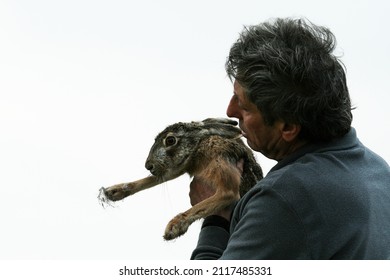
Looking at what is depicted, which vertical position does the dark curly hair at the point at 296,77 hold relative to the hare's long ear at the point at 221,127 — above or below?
above

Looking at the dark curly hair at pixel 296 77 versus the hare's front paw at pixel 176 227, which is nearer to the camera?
the dark curly hair at pixel 296 77

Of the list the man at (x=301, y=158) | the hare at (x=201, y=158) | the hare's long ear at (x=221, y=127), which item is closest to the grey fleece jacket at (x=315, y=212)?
the man at (x=301, y=158)

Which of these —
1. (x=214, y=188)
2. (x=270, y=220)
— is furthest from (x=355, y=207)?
(x=214, y=188)

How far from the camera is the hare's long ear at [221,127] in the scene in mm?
3373

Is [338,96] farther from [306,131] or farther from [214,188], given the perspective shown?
[214,188]

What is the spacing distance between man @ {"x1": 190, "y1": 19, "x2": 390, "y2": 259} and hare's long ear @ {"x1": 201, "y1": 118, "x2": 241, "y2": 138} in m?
0.53

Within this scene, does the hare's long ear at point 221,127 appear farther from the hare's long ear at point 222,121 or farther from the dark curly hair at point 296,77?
the dark curly hair at point 296,77

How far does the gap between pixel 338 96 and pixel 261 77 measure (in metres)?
0.32

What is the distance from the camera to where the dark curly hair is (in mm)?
2660

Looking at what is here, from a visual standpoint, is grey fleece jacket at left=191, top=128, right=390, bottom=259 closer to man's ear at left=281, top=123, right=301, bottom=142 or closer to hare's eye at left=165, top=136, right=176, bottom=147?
man's ear at left=281, top=123, right=301, bottom=142

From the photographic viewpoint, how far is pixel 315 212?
8.21ft

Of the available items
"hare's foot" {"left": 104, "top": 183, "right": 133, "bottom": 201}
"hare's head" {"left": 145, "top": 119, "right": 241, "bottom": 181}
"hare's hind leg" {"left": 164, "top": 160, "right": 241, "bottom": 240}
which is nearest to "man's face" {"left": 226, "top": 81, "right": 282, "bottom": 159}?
"hare's hind leg" {"left": 164, "top": 160, "right": 241, "bottom": 240}

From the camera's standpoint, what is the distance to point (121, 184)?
136 inches

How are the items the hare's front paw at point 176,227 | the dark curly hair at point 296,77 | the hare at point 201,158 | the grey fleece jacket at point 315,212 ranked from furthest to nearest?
the hare at point 201,158, the hare's front paw at point 176,227, the dark curly hair at point 296,77, the grey fleece jacket at point 315,212
